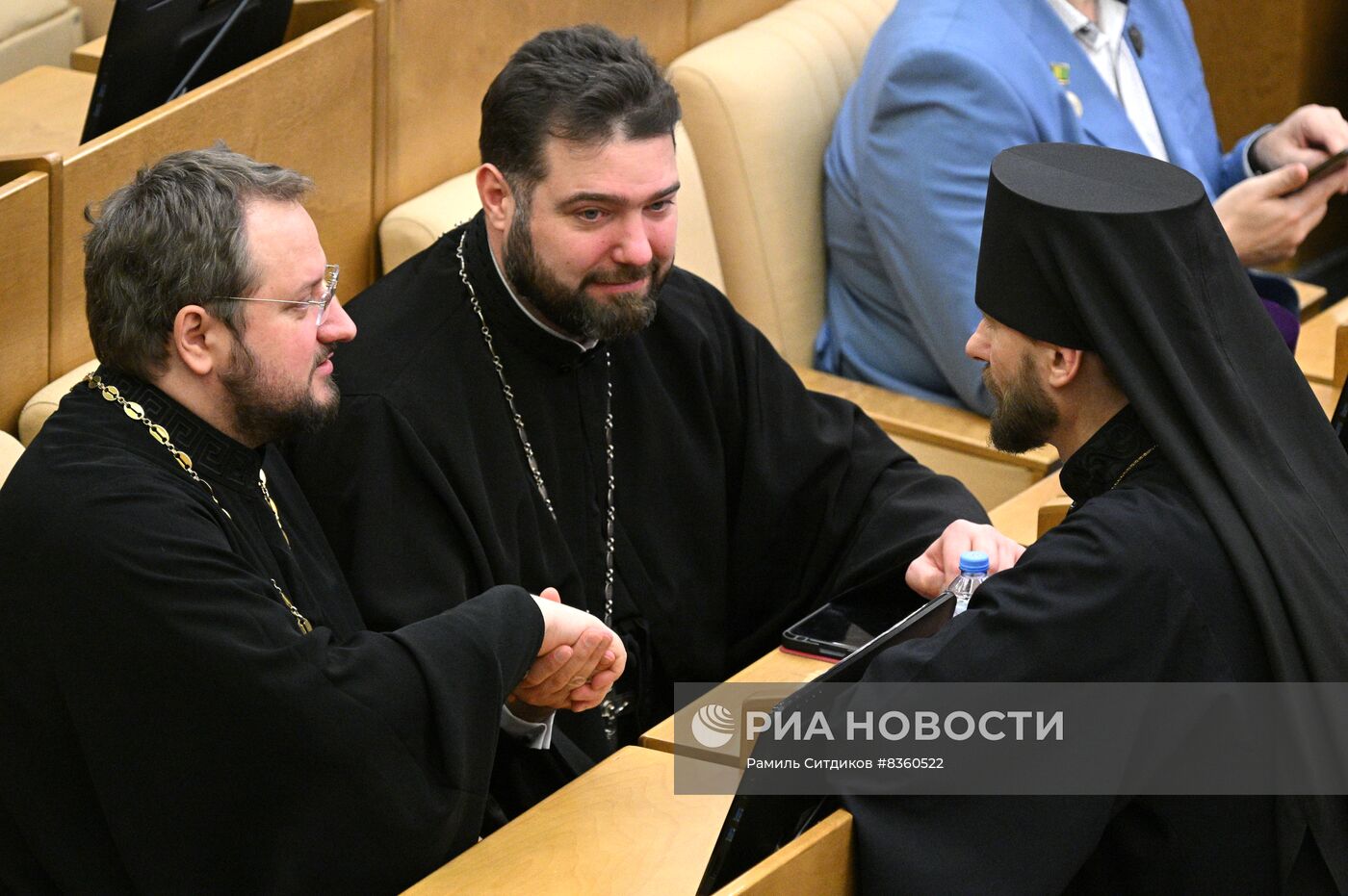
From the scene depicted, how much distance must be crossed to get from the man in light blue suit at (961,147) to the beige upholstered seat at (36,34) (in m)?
2.01

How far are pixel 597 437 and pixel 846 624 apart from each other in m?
0.57

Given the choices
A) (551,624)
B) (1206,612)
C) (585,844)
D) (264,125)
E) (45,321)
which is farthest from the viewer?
(264,125)

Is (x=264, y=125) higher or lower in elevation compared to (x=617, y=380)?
higher

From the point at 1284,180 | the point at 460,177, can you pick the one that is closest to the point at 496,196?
the point at 460,177

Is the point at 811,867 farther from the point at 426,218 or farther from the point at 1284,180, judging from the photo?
the point at 1284,180

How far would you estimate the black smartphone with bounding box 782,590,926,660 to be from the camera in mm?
2664

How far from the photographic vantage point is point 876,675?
206 cm

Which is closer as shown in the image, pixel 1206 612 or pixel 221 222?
pixel 1206 612

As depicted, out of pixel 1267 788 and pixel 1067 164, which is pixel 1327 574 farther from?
pixel 1067 164

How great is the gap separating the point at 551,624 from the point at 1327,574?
98 centimetres

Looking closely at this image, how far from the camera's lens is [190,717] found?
2.07 meters

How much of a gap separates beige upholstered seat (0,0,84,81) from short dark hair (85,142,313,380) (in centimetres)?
239

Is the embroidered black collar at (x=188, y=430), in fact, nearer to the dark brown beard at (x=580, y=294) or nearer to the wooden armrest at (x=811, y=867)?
the dark brown beard at (x=580, y=294)

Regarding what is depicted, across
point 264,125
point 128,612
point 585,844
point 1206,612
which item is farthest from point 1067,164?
point 264,125
